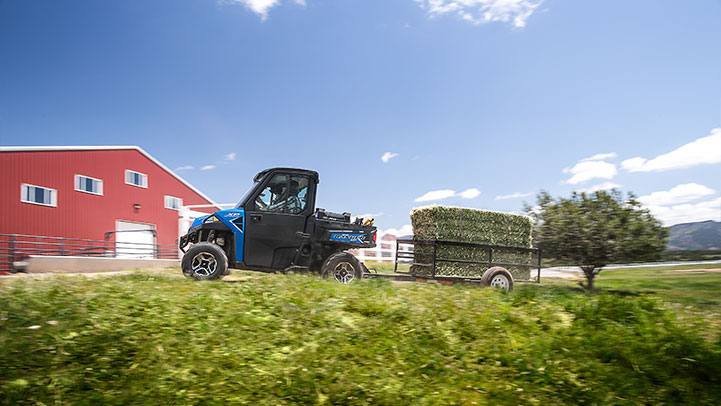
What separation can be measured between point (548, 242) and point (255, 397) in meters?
8.20

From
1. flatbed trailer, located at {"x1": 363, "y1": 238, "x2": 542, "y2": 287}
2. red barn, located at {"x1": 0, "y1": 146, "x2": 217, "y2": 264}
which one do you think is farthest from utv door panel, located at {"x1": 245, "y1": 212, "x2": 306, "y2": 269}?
red barn, located at {"x1": 0, "y1": 146, "x2": 217, "y2": 264}

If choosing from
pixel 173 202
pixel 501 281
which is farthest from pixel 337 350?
pixel 173 202

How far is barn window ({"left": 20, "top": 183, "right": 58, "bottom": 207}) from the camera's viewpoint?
57.7 ft

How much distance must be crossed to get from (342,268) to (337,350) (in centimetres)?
412

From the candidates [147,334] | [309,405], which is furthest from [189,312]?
[309,405]

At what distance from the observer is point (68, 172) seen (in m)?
19.7

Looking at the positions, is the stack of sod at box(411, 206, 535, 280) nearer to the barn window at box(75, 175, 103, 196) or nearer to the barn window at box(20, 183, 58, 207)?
the barn window at box(20, 183, 58, 207)

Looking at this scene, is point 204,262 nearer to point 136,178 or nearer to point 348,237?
point 348,237

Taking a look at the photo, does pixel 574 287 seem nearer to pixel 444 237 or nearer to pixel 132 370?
pixel 444 237

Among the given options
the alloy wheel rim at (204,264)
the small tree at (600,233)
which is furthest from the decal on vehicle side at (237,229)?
the small tree at (600,233)

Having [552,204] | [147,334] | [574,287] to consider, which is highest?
[552,204]

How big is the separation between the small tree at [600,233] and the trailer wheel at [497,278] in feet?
5.66

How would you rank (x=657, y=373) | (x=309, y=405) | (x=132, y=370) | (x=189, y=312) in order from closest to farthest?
(x=309, y=405) → (x=132, y=370) → (x=657, y=373) → (x=189, y=312)

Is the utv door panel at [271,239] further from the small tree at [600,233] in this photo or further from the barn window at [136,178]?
the barn window at [136,178]
